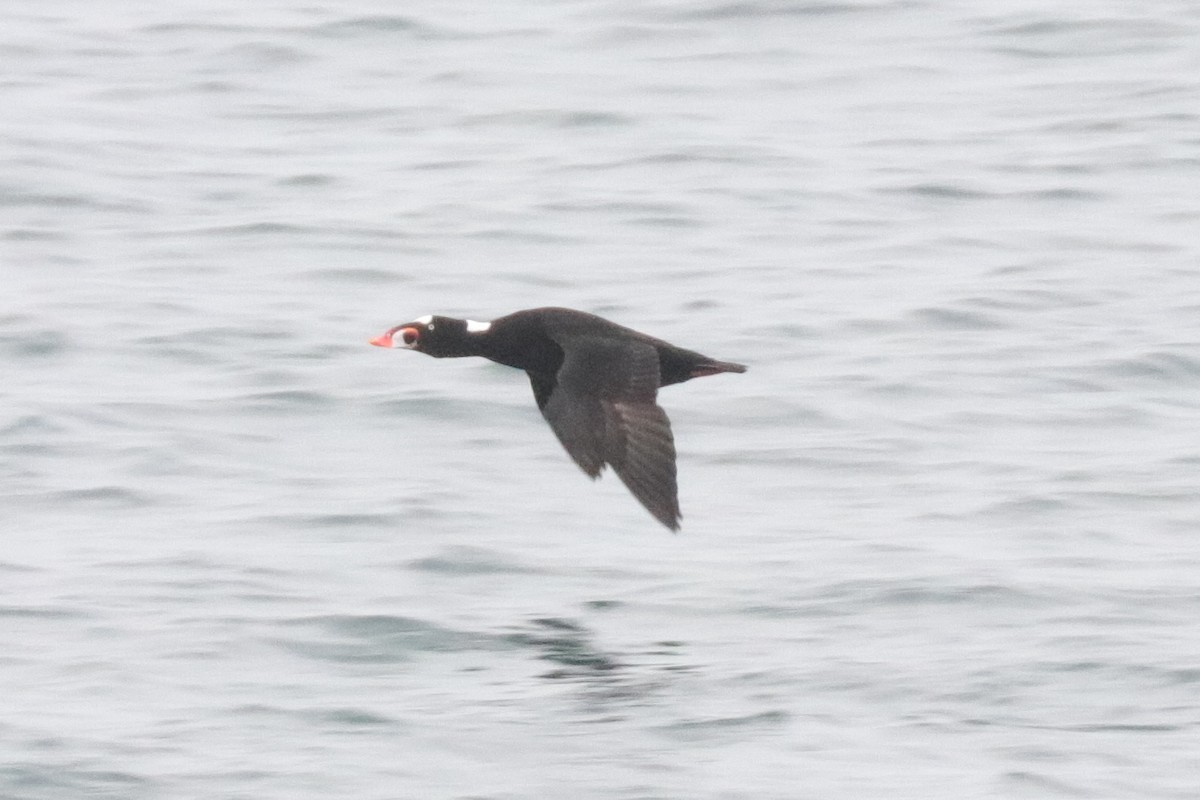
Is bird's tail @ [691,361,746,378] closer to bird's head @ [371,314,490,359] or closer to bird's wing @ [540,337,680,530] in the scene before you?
bird's wing @ [540,337,680,530]

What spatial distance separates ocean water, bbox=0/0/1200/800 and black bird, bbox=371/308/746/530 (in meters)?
0.79

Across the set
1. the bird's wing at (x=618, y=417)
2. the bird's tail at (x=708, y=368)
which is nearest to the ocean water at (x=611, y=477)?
the bird's wing at (x=618, y=417)

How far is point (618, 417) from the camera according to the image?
366 inches

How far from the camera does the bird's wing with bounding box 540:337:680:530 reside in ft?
30.0

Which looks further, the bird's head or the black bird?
the bird's head

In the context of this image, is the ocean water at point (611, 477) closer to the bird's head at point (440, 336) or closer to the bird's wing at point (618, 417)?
the bird's wing at point (618, 417)

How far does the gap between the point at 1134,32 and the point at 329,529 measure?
14193 millimetres

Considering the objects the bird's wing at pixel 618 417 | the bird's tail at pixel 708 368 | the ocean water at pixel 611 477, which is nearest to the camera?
the ocean water at pixel 611 477

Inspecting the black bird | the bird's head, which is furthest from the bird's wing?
the bird's head

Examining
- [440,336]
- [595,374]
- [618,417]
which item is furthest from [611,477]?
[618,417]

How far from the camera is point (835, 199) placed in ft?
59.2

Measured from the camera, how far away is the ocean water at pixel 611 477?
29.1 feet

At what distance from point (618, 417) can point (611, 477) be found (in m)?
4.15

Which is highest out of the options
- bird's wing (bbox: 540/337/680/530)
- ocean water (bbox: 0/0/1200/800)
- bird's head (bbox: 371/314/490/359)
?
bird's head (bbox: 371/314/490/359)
